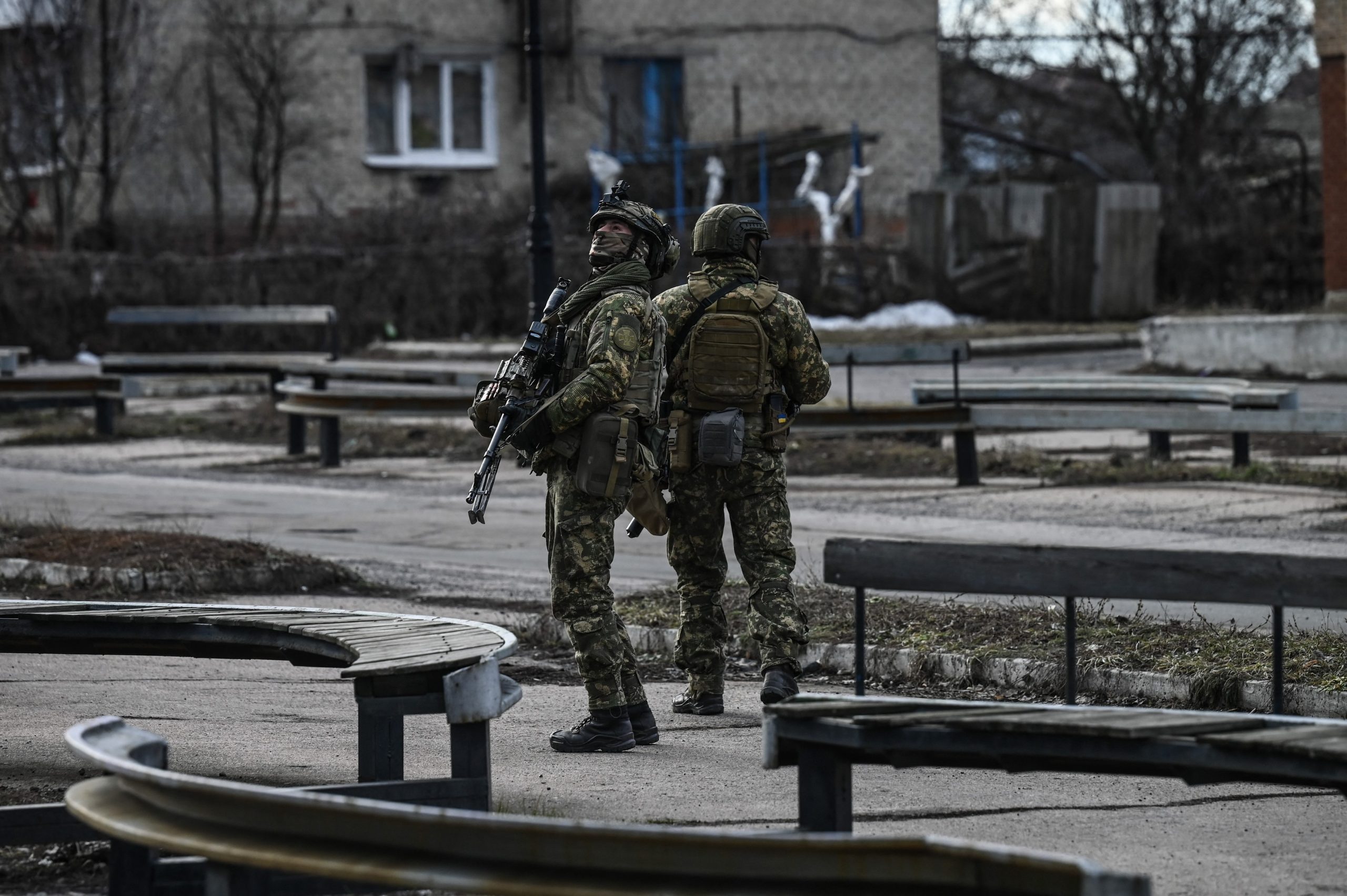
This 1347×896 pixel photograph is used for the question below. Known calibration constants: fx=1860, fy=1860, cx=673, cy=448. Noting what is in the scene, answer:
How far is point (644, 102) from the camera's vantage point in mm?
31922

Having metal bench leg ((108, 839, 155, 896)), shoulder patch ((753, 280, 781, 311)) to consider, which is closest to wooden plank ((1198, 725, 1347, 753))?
metal bench leg ((108, 839, 155, 896))

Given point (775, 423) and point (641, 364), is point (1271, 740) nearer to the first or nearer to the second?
point (641, 364)

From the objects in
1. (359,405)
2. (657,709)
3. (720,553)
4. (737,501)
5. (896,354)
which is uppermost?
(896,354)

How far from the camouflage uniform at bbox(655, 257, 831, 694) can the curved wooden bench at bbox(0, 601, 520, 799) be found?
1.43 meters

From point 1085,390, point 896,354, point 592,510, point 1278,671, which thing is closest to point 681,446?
point 592,510

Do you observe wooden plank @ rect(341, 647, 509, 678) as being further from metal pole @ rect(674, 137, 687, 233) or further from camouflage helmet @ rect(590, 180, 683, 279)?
metal pole @ rect(674, 137, 687, 233)

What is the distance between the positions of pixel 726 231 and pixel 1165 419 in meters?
6.89

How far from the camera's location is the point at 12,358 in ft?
60.1

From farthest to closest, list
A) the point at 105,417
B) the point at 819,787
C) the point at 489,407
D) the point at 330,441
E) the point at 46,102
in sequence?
the point at 46,102 < the point at 105,417 < the point at 330,441 < the point at 489,407 < the point at 819,787

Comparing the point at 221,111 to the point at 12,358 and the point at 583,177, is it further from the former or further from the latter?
the point at 12,358

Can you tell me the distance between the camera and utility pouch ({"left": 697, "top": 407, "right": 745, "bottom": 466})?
6543 millimetres

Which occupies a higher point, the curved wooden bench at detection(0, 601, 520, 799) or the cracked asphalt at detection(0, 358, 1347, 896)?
the curved wooden bench at detection(0, 601, 520, 799)

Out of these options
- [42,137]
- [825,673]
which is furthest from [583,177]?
[825,673]

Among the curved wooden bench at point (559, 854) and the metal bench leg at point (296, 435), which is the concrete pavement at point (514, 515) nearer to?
the metal bench leg at point (296, 435)
